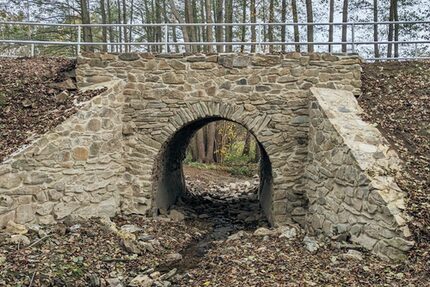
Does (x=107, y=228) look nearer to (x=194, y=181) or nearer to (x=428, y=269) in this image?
(x=428, y=269)

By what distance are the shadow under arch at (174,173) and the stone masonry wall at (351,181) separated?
149 cm

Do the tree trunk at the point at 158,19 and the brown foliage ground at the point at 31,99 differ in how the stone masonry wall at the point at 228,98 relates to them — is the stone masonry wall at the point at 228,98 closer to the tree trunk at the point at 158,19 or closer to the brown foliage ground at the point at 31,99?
the brown foliage ground at the point at 31,99

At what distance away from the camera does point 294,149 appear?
875cm

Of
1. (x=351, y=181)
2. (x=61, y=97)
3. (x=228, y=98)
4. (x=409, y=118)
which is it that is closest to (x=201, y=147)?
(x=228, y=98)

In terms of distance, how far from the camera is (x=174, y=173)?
12.1 metres

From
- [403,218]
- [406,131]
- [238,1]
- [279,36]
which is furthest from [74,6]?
[403,218]

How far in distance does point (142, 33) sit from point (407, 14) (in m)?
12.0

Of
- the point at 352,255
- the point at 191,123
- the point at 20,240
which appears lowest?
the point at 352,255

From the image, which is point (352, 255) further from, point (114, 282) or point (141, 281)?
point (114, 282)

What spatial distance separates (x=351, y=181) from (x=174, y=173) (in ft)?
21.0

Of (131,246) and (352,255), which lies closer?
(352,255)

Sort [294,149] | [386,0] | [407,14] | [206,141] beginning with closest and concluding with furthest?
[294,149] → [407,14] → [386,0] → [206,141]

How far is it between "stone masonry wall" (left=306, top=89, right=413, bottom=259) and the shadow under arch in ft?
4.90

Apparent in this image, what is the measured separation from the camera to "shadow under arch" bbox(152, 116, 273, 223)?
9.48 m
